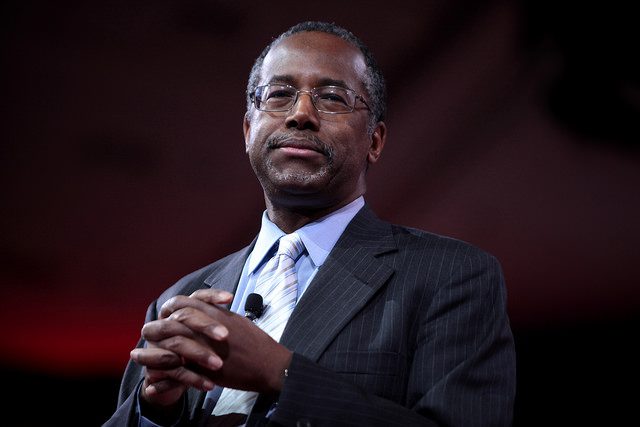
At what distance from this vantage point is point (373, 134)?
200cm

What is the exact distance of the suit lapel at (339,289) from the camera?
1.47m

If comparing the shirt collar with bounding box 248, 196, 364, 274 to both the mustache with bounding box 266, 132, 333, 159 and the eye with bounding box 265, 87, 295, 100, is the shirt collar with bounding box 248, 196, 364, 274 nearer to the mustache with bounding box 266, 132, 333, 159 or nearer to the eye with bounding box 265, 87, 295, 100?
the mustache with bounding box 266, 132, 333, 159

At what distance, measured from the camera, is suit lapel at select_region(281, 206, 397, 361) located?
4.83 feet

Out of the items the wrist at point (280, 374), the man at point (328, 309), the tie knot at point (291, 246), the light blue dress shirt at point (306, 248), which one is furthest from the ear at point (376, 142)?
the wrist at point (280, 374)

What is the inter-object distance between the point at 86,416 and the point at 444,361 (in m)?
1.58

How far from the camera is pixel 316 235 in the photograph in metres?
1.75

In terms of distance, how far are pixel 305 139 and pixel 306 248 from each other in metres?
0.26

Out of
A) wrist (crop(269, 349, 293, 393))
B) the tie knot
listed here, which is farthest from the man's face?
wrist (crop(269, 349, 293, 393))

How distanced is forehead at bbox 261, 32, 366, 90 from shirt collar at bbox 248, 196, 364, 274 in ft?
1.09

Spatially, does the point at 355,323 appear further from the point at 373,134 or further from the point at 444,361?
the point at 373,134

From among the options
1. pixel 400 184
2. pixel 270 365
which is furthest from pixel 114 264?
pixel 270 365

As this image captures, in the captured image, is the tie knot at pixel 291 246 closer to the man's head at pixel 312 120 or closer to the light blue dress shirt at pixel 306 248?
the light blue dress shirt at pixel 306 248

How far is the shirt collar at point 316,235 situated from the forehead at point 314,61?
33cm

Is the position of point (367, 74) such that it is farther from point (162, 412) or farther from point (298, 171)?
point (162, 412)
